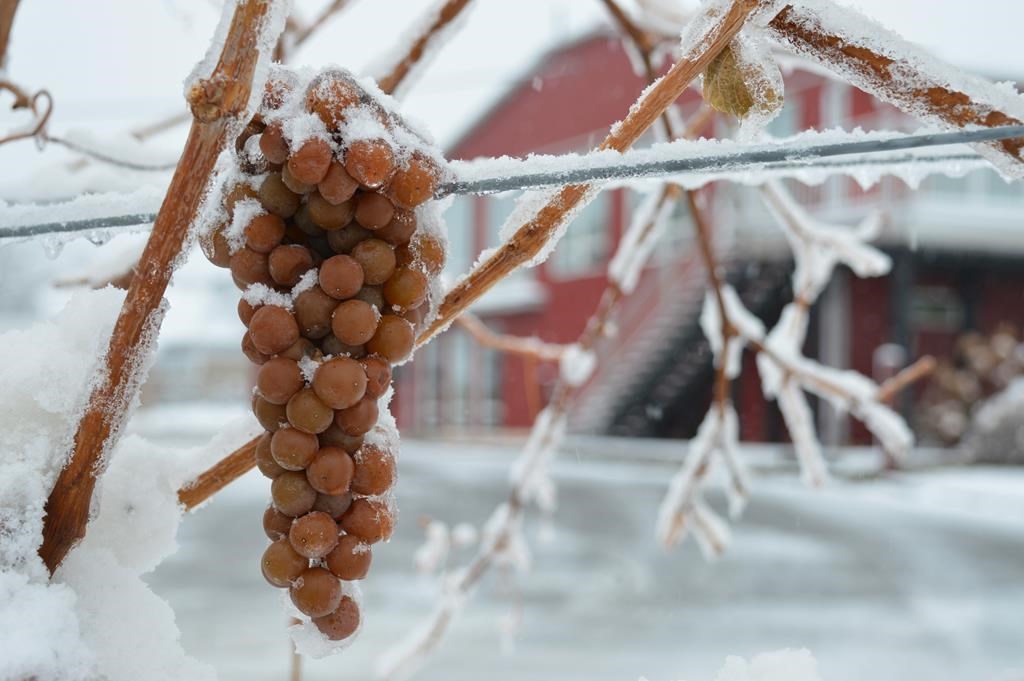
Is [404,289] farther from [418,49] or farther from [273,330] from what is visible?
[418,49]

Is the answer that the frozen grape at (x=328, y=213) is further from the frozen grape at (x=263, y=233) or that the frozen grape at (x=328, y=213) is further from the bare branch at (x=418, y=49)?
the bare branch at (x=418, y=49)

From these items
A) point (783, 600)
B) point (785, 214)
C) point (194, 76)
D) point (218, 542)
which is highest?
point (785, 214)

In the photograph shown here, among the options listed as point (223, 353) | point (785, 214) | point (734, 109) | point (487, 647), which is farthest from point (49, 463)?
point (223, 353)

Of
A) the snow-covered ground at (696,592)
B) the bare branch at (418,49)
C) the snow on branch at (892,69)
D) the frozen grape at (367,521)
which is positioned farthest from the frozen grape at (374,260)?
the snow-covered ground at (696,592)

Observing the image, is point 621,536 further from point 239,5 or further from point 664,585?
point 239,5

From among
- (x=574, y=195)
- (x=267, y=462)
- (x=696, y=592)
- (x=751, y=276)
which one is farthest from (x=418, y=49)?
(x=751, y=276)
